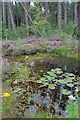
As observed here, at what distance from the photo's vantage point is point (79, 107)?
290cm

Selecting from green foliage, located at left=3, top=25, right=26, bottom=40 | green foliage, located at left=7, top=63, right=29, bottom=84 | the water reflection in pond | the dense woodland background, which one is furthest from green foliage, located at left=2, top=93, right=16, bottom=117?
green foliage, located at left=3, top=25, right=26, bottom=40

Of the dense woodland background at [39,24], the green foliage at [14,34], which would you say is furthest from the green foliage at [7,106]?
the green foliage at [14,34]

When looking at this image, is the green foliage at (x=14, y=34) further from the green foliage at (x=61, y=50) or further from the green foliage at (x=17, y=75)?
the green foliage at (x=17, y=75)

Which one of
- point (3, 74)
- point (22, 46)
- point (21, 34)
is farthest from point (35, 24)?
point (3, 74)

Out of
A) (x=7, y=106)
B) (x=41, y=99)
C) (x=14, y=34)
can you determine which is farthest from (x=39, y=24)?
(x=7, y=106)

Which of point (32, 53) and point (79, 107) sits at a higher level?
point (79, 107)

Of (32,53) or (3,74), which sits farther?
(32,53)

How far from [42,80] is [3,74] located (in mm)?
860

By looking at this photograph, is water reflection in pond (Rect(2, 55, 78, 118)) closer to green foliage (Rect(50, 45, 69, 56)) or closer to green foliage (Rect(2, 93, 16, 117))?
green foliage (Rect(2, 93, 16, 117))

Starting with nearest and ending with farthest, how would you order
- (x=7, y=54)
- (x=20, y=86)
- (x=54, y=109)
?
(x=54, y=109) → (x=20, y=86) → (x=7, y=54)

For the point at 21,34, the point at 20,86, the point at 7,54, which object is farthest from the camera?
the point at 21,34

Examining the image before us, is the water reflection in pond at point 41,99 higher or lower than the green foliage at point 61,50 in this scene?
higher

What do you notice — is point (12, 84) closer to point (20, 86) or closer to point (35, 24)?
point (20, 86)

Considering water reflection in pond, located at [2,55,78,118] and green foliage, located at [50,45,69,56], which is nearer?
water reflection in pond, located at [2,55,78,118]
